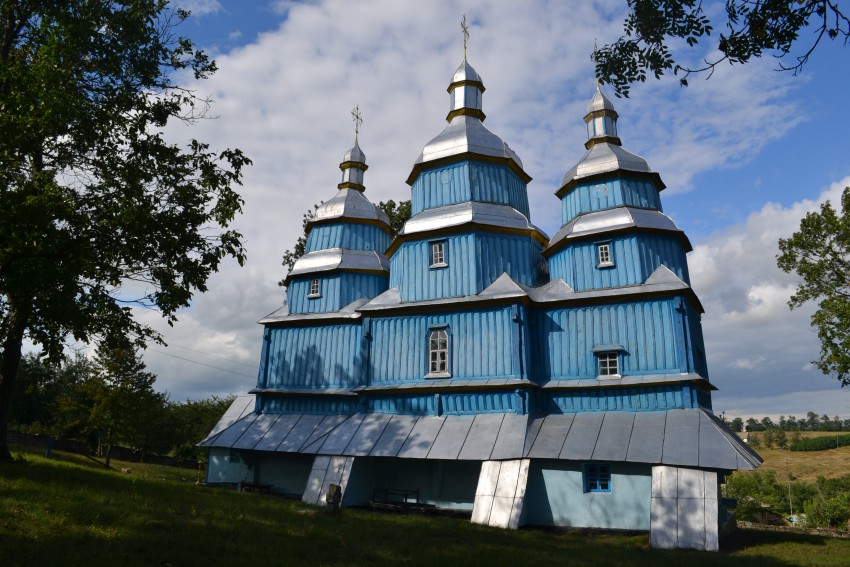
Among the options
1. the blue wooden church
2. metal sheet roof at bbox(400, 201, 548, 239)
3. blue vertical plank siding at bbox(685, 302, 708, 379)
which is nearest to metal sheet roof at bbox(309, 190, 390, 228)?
the blue wooden church

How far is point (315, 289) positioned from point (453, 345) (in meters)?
7.62

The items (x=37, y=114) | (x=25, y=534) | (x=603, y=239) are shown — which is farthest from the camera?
(x=603, y=239)

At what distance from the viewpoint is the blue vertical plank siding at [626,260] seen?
Result: 57.8 ft

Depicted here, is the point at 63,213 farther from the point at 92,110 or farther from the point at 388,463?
the point at 388,463

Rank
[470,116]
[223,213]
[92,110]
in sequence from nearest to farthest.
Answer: [92,110], [223,213], [470,116]

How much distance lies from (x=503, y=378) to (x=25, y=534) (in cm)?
1212

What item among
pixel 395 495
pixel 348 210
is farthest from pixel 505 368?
pixel 348 210

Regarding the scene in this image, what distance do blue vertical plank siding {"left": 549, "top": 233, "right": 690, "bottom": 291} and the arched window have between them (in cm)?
441

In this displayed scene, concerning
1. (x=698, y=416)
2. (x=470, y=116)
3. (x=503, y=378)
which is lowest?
(x=698, y=416)

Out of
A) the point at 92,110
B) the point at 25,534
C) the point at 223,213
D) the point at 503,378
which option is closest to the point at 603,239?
the point at 503,378

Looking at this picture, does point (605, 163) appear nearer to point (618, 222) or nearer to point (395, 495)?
point (618, 222)

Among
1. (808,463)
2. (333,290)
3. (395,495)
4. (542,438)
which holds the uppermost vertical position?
(333,290)

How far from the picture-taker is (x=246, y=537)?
968cm

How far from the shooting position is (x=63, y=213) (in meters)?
10.6
